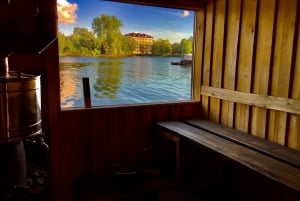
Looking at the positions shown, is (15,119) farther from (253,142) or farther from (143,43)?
(253,142)

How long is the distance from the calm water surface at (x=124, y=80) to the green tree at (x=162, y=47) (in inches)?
3.2

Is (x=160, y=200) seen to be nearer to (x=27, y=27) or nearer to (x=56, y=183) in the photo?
(x=56, y=183)

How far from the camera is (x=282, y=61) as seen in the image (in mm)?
2461

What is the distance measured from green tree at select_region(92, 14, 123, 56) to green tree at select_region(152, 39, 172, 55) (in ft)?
1.53

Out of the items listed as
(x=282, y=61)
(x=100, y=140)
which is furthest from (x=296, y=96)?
(x=100, y=140)

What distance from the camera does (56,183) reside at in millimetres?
2818

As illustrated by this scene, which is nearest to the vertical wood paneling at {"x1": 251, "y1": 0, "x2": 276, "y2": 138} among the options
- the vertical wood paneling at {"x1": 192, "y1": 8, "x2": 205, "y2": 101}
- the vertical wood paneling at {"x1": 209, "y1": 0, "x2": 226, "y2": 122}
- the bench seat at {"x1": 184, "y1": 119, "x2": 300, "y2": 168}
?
the bench seat at {"x1": 184, "y1": 119, "x2": 300, "y2": 168}

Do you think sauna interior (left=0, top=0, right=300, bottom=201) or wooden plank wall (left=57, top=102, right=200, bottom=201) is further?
wooden plank wall (left=57, top=102, right=200, bottom=201)

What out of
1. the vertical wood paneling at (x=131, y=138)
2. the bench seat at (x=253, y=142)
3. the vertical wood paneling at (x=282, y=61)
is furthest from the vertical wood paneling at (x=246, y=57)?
the vertical wood paneling at (x=131, y=138)

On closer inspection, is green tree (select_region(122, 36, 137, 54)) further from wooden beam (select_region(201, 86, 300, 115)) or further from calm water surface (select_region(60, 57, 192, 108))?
wooden beam (select_region(201, 86, 300, 115))

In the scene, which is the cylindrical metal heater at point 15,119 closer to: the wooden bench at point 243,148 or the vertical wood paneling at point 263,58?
the wooden bench at point 243,148

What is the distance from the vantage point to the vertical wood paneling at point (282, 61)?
2.38m

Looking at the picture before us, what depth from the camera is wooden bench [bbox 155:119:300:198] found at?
1.87 metres

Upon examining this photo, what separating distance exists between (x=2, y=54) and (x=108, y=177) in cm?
175
